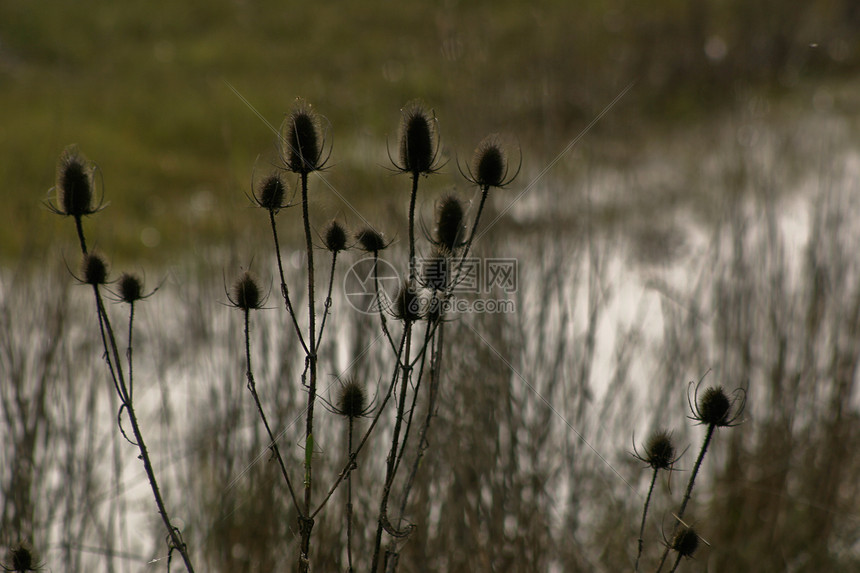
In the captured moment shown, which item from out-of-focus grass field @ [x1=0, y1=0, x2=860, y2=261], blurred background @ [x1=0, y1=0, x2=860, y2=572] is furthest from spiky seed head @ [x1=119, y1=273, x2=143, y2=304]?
out-of-focus grass field @ [x1=0, y1=0, x2=860, y2=261]

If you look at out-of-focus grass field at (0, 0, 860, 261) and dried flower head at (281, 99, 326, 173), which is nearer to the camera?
dried flower head at (281, 99, 326, 173)

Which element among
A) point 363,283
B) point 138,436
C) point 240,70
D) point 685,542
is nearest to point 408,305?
point 138,436

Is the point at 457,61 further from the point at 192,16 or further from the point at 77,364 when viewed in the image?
the point at 192,16

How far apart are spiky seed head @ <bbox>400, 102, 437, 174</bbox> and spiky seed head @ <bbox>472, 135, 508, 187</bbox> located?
0.07 metres

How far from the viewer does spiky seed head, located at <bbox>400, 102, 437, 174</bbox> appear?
32.3 inches

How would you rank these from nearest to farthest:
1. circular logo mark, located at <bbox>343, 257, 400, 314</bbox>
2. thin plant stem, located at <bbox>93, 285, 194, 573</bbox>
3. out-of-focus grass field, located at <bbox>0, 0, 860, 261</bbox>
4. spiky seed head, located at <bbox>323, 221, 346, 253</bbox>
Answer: thin plant stem, located at <bbox>93, 285, 194, 573</bbox> < spiky seed head, located at <bbox>323, 221, 346, 253</bbox> < circular logo mark, located at <bbox>343, 257, 400, 314</bbox> < out-of-focus grass field, located at <bbox>0, 0, 860, 261</bbox>

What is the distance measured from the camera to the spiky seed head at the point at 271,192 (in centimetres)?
82

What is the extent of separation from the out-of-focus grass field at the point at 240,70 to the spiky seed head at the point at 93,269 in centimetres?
200

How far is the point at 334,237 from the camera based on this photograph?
2.85ft

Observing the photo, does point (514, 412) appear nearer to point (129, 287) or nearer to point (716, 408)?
point (716, 408)

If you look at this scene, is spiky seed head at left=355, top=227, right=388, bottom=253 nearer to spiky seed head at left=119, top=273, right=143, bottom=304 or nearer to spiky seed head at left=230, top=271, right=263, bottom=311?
spiky seed head at left=230, top=271, right=263, bottom=311

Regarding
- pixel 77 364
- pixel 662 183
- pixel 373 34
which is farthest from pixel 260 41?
pixel 77 364

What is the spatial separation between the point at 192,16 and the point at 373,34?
1.89m

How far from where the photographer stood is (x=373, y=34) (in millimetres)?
6605
